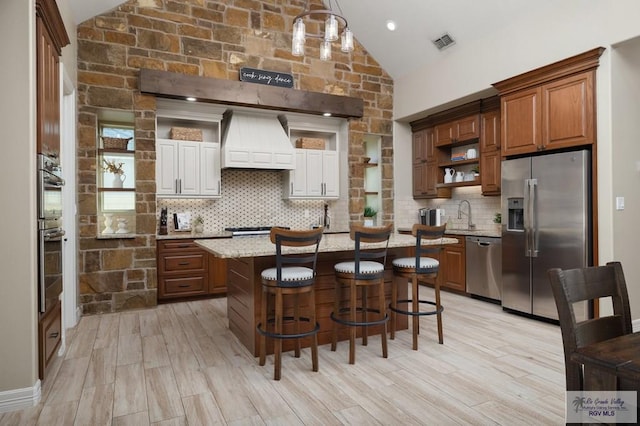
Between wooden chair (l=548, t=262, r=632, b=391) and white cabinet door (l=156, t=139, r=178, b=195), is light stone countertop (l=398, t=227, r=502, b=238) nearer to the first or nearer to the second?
wooden chair (l=548, t=262, r=632, b=391)

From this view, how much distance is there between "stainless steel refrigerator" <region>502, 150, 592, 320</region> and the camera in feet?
12.9

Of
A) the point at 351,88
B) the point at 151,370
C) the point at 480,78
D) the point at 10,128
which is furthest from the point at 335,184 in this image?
the point at 10,128

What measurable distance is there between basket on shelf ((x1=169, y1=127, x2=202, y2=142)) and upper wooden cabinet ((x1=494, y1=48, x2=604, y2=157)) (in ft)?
13.0

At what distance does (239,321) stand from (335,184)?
3357mm

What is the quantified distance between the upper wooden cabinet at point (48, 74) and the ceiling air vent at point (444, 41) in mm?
4410

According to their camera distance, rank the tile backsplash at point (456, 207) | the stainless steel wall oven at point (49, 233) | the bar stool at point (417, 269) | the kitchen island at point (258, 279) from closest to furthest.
Result: the stainless steel wall oven at point (49, 233)
the kitchen island at point (258, 279)
the bar stool at point (417, 269)
the tile backsplash at point (456, 207)

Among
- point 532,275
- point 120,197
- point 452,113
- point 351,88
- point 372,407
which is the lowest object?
point 372,407

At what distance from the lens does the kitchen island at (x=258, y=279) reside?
10.6 feet

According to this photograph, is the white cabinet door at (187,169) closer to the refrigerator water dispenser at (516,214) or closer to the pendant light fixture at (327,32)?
the pendant light fixture at (327,32)

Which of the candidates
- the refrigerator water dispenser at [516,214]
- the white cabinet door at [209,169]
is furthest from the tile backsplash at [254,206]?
the refrigerator water dispenser at [516,214]

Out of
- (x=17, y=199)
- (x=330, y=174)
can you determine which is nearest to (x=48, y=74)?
(x=17, y=199)

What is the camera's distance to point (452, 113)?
588cm

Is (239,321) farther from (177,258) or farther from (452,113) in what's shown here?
(452,113)

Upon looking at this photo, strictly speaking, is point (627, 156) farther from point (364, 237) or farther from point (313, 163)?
point (313, 163)
